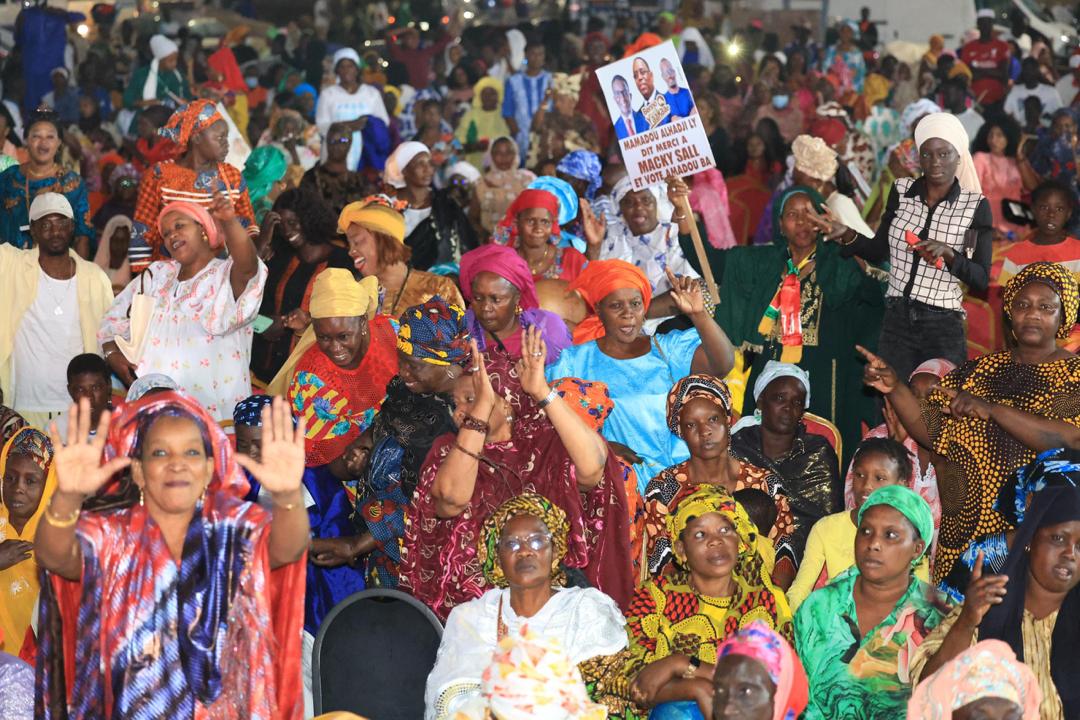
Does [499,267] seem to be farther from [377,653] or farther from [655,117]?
[655,117]

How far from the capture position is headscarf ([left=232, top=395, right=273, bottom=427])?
624cm

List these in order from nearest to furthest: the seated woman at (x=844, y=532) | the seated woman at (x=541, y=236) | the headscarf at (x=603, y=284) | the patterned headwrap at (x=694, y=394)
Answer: the seated woman at (x=844, y=532)
the patterned headwrap at (x=694, y=394)
the headscarf at (x=603, y=284)
the seated woman at (x=541, y=236)

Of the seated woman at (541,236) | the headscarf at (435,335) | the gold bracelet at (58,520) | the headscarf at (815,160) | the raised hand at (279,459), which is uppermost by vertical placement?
the headscarf at (815,160)

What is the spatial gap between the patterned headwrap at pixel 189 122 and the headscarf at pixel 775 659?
4356 mm

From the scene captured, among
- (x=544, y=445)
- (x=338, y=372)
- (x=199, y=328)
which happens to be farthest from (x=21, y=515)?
(x=544, y=445)

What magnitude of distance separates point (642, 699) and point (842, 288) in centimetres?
355

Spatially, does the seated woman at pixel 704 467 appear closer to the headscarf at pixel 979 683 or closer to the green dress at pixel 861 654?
the green dress at pixel 861 654

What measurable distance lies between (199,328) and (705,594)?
2896mm

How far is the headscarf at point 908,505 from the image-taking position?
17.5 ft

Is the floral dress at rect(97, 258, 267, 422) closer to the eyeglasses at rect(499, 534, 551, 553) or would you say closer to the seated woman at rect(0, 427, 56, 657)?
the seated woman at rect(0, 427, 56, 657)

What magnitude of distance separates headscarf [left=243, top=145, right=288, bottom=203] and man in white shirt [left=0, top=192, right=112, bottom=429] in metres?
1.58

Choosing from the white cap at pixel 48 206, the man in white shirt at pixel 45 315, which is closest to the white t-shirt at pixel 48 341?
the man in white shirt at pixel 45 315

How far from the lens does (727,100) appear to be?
16.1 m

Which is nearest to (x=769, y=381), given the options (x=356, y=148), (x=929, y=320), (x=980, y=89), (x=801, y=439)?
(x=801, y=439)
